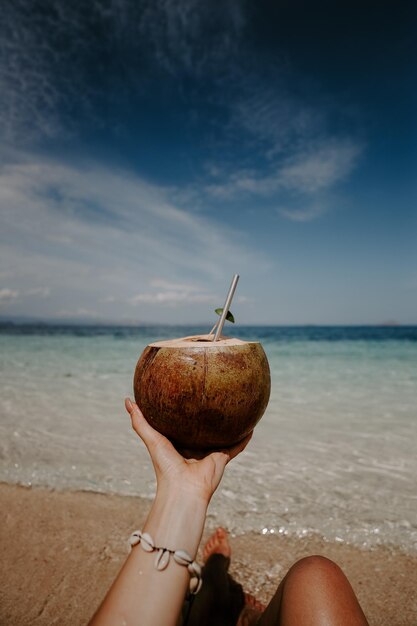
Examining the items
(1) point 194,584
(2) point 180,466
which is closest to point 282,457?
(2) point 180,466

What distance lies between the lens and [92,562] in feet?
6.57

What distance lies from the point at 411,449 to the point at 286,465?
4.55 ft

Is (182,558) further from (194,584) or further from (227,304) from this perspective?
(227,304)

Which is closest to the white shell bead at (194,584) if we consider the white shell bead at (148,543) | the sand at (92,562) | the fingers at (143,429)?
the white shell bead at (148,543)

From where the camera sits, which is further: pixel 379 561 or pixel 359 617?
pixel 379 561

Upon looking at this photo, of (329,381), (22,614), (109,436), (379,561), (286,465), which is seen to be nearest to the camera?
(22,614)

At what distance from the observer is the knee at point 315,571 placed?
47.0 inches

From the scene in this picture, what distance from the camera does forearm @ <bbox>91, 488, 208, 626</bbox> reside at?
36.9 inches

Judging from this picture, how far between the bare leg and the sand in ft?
2.57

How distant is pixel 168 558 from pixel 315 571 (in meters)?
0.52

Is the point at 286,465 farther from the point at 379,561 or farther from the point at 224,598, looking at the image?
the point at 224,598

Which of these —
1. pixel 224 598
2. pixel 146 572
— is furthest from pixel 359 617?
pixel 224 598

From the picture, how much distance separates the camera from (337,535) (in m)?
2.29

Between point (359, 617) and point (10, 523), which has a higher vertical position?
point (359, 617)
